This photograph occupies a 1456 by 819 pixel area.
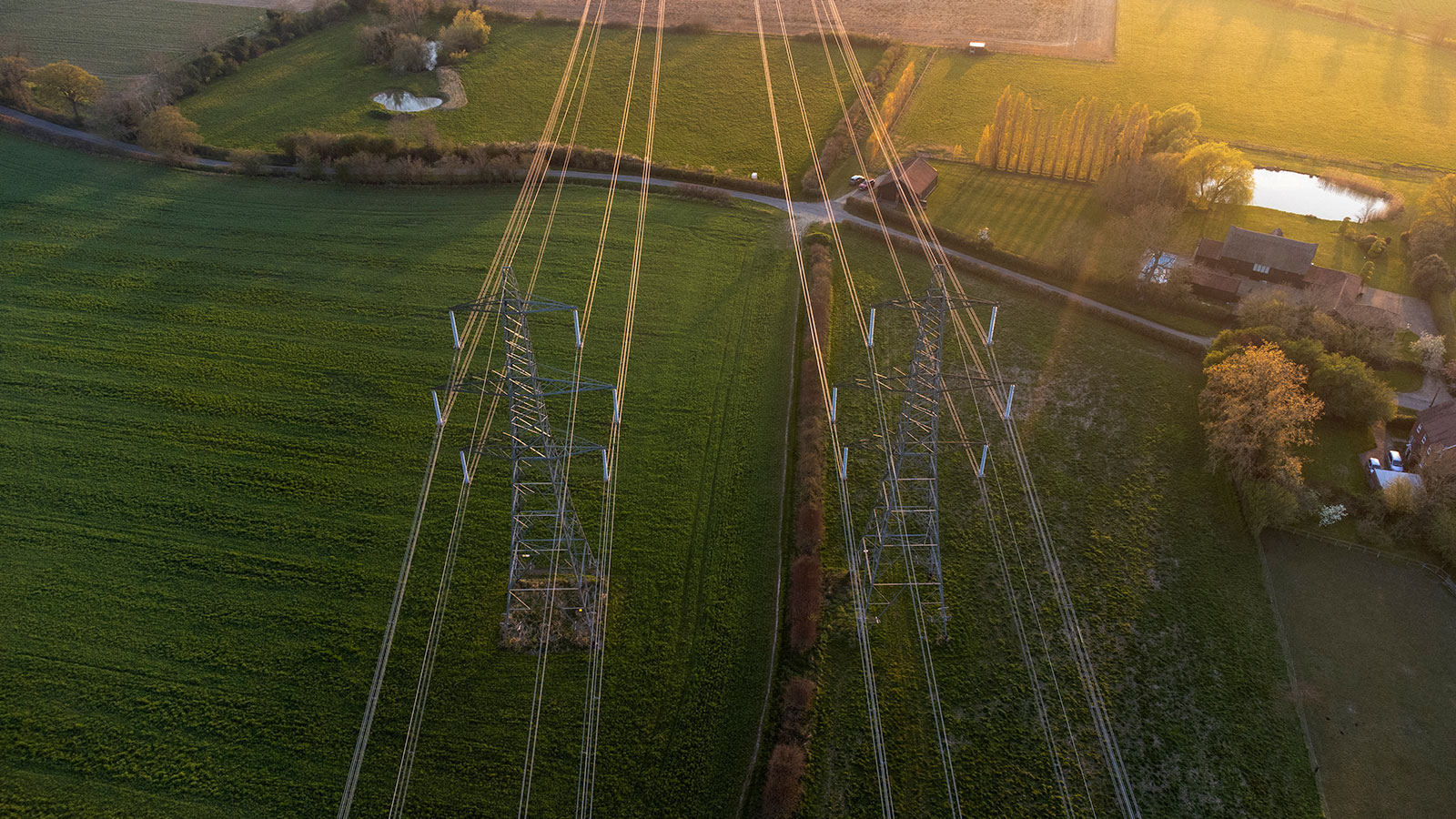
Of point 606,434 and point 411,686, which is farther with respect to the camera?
point 606,434

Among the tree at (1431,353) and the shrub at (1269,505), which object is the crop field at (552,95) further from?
the tree at (1431,353)

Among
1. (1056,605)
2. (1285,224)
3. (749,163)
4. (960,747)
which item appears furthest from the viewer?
(749,163)

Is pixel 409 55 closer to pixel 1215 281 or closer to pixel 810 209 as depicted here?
pixel 810 209

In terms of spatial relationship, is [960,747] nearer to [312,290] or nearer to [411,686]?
[411,686]

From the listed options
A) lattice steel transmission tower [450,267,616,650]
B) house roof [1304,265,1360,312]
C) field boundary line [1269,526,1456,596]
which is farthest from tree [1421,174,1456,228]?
lattice steel transmission tower [450,267,616,650]

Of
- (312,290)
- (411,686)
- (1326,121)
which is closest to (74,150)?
(312,290)

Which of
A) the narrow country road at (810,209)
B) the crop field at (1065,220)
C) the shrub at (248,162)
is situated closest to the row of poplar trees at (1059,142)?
the crop field at (1065,220)
